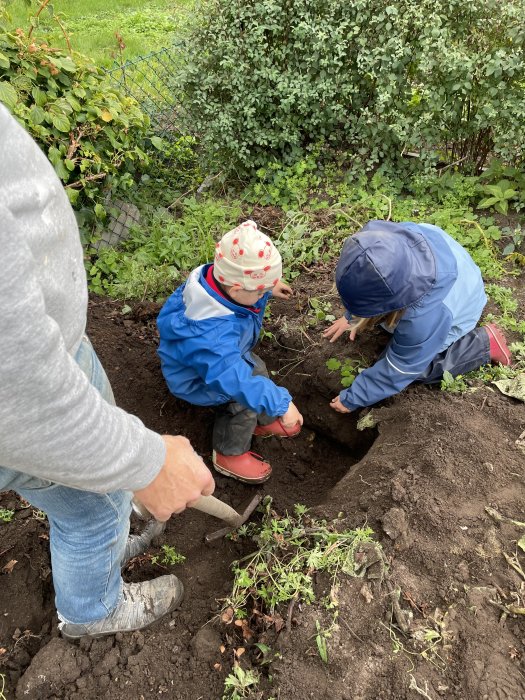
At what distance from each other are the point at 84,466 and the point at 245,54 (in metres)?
3.86

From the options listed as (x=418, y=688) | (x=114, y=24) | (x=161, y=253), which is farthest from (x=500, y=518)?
(x=114, y=24)

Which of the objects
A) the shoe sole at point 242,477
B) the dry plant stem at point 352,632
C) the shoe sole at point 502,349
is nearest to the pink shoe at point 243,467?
the shoe sole at point 242,477

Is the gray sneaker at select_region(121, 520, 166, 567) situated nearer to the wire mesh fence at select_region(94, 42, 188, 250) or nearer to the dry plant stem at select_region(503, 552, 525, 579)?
the dry plant stem at select_region(503, 552, 525, 579)

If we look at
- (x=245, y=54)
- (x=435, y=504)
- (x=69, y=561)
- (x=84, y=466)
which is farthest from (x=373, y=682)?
(x=245, y=54)

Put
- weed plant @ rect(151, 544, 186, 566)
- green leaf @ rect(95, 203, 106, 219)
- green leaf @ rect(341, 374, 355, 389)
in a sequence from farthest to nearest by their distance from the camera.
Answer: green leaf @ rect(95, 203, 106, 219), green leaf @ rect(341, 374, 355, 389), weed plant @ rect(151, 544, 186, 566)

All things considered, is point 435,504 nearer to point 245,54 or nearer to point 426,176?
point 426,176

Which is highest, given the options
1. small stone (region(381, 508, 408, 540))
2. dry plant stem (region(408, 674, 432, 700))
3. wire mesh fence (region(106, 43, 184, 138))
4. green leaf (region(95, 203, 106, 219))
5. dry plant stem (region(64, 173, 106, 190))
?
wire mesh fence (region(106, 43, 184, 138))

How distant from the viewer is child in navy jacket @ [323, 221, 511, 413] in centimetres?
239

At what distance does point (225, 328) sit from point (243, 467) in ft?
2.96

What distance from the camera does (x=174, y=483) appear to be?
56.2 inches

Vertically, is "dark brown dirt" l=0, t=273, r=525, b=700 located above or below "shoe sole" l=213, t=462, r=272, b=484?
above

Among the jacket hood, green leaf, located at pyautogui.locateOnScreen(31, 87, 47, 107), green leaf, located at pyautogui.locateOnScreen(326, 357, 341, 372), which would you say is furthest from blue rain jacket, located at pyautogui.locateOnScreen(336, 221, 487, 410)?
green leaf, located at pyautogui.locateOnScreen(31, 87, 47, 107)

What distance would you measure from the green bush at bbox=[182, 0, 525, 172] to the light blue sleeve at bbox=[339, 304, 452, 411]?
6.29 ft

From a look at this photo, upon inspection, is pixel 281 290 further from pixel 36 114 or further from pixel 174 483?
pixel 174 483
